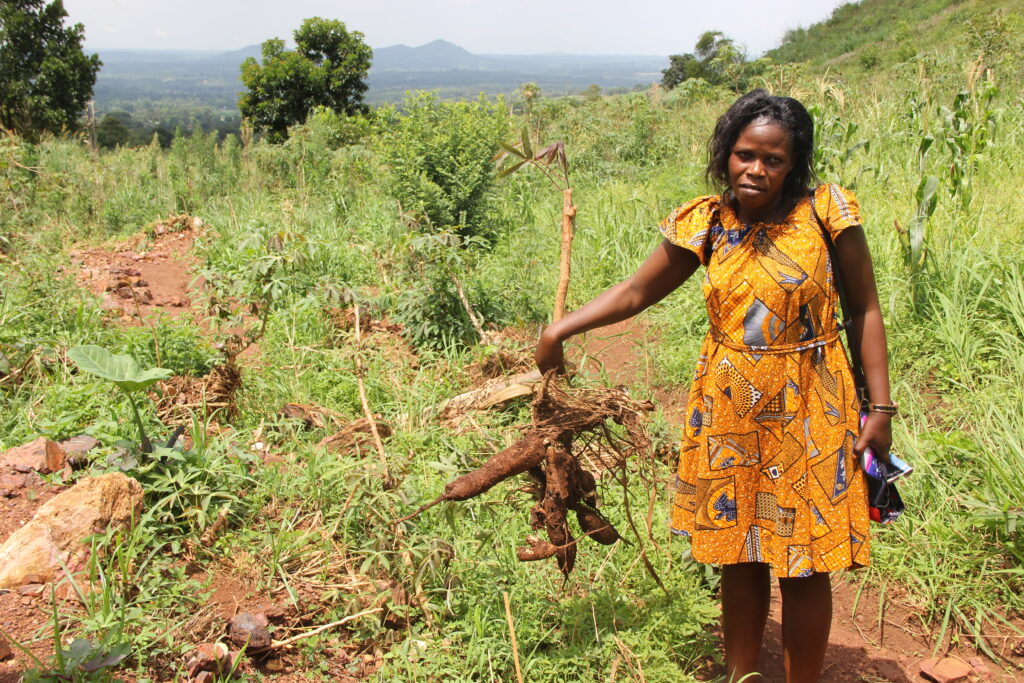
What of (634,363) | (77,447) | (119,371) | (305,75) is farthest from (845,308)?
(305,75)

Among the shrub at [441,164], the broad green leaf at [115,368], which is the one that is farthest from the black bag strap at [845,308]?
the shrub at [441,164]

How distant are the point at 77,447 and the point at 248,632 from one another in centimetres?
125

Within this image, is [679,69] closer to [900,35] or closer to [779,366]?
[900,35]

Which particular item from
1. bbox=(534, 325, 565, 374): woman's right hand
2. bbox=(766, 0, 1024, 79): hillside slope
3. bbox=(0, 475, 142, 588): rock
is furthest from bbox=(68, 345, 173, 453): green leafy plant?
bbox=(766, 0, 1024, 79): hillside slope

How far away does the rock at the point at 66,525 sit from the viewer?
7.21 feet

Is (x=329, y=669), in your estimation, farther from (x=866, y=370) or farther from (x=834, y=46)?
(x=834, y=46)

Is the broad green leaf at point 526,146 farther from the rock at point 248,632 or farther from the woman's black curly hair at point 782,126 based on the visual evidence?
the rock at point 248,632

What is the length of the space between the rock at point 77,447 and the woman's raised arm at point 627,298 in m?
2.00

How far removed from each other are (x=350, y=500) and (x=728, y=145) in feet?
5.30

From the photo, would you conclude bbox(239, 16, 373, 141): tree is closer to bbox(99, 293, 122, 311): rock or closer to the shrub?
the shrub

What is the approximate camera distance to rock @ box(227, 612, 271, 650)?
81.2 inches

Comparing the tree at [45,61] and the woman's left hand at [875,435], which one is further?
the tree at [45,61]

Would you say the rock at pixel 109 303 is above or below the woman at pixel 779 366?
below

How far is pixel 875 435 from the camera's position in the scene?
1.67 meters
